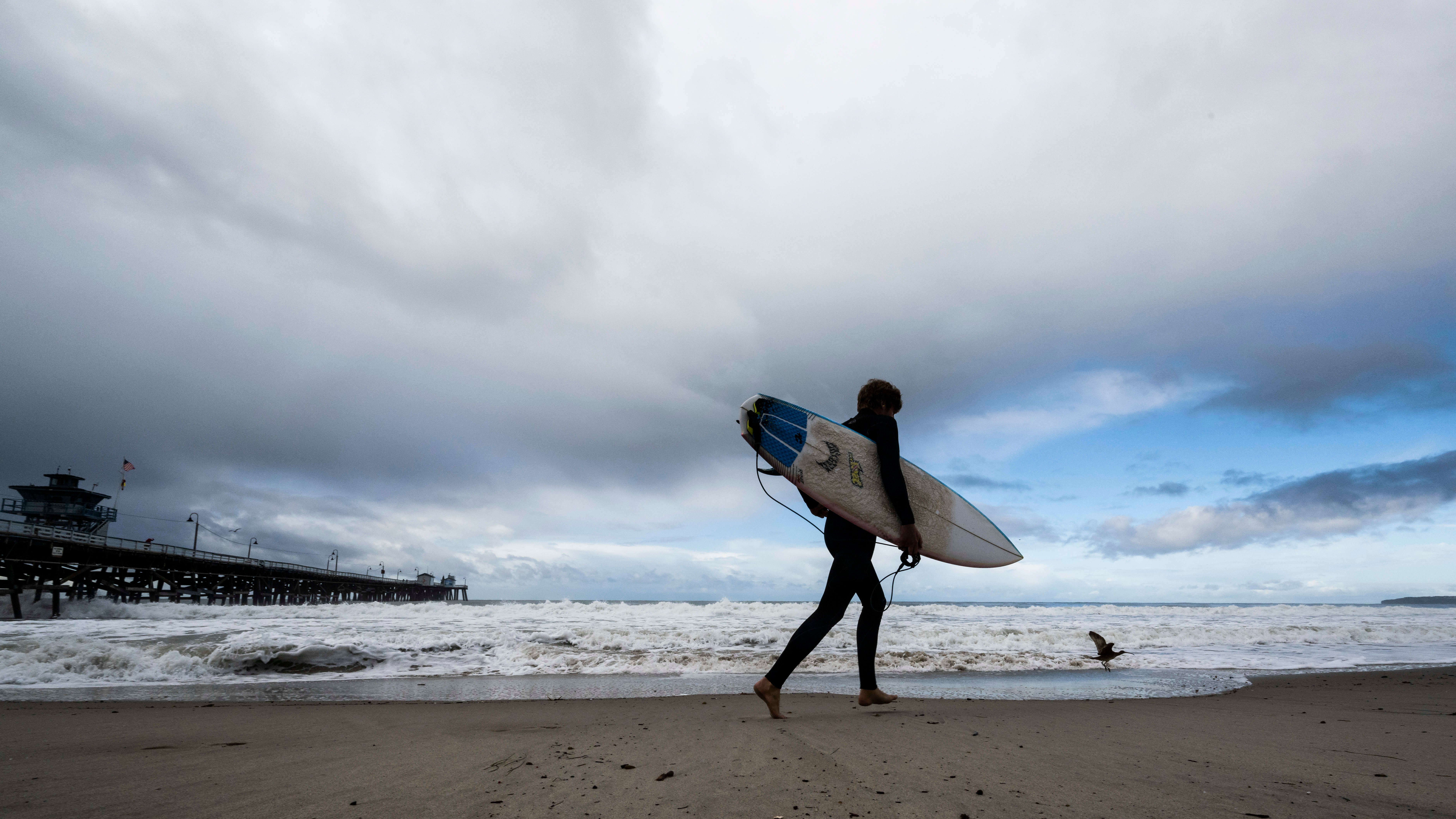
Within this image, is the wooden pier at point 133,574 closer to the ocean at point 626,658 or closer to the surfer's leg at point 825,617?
the ocean at point 626,658

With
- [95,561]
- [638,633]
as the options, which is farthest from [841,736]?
[95,561]

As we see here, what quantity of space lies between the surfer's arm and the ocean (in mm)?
2720

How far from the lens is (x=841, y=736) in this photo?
3.03 m

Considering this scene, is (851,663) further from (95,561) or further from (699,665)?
(95,561)

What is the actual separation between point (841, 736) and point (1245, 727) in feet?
7.79

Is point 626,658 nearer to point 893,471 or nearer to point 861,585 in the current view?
point 861,585

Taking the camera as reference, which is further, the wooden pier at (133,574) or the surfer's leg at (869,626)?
the wooden pier at (133,574)

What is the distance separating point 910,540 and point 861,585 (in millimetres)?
396

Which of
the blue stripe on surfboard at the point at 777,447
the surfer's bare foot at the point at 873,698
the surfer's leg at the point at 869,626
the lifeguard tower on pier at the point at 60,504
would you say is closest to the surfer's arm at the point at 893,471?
the surfer's leg at the point at 869,626

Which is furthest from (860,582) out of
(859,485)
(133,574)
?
(133,574)

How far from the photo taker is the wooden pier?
25734 mm

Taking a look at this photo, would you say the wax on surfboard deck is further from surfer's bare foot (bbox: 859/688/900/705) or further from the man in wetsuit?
surfer's bare foot (bbox: 859/688/900/705)

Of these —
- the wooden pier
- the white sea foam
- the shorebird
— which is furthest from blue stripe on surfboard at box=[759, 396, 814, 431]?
the wooden pier

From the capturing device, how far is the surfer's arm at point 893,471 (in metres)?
3.63
